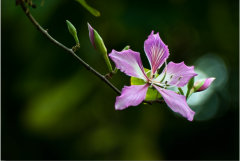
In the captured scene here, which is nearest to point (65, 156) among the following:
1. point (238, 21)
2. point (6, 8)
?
point (6, 8)

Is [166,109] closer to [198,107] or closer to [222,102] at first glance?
[198,107]

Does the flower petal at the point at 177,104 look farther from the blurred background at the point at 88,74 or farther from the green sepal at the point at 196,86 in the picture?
the blurred background at the point at 88,74

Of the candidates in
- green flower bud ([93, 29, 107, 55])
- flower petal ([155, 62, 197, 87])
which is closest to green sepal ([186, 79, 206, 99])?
flower petal ([155, 62, 197, 87])

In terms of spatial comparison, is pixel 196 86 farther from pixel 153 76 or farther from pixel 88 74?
pixel 88 74

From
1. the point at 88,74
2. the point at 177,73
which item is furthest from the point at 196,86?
the point at 88,74

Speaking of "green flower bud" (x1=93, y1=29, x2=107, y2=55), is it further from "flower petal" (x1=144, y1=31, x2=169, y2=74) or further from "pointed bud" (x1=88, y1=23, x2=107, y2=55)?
"flower petal" (x1=144, y1=31, x2=169, y2=74)

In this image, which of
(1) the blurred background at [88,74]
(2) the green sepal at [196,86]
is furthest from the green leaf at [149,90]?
(1) the blurred background at [88,74]
